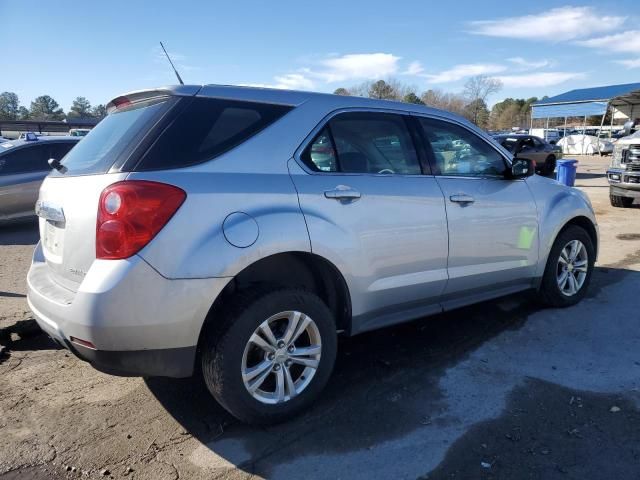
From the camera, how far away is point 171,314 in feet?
8.46

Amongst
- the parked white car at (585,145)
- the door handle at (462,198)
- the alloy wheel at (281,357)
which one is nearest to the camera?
the alloy wheel at (281,357)

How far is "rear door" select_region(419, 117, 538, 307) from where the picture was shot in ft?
12.6

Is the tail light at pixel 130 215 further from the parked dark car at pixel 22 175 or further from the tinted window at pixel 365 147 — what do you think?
the parked dark car at pixel 22 175

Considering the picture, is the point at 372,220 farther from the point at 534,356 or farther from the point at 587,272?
the point at 587,272

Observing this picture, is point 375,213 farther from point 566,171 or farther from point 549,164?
point 549,164

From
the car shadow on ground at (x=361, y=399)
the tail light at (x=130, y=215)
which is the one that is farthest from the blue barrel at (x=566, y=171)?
the tail light at (x=130, y=215)

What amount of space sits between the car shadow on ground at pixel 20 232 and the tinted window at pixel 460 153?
7317mm

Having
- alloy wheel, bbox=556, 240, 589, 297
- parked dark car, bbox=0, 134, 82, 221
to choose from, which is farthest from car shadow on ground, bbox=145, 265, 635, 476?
parked dark car, bbox=0, 134, 82, 221

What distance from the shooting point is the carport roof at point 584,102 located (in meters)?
34.4

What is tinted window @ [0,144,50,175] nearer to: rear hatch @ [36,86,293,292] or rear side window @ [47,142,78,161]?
rear side window @ [47,142,78,161]

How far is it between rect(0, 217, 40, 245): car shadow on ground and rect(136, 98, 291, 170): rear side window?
706 cm

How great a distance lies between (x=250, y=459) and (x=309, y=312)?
84cm

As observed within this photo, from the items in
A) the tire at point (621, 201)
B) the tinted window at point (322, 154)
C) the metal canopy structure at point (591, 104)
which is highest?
the metal canopy structure at point (591, 104)

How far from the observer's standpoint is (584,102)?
38156mm
